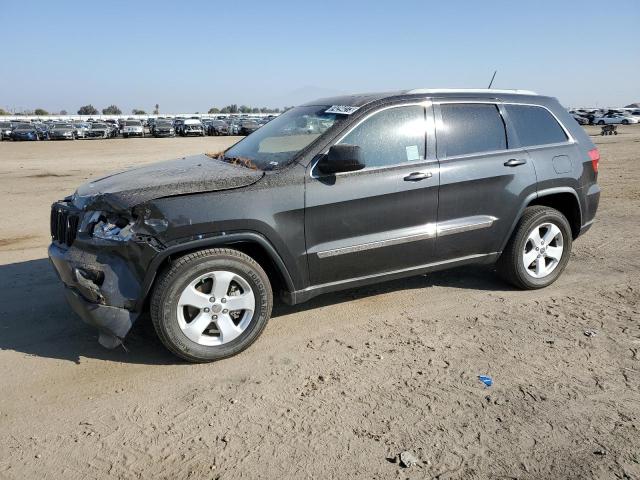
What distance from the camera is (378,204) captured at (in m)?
4.19

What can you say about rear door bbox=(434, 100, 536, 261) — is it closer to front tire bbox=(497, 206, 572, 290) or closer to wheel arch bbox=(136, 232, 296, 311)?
front tire bbox=(497, 206, 572, 290)

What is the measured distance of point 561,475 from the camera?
8.45ft

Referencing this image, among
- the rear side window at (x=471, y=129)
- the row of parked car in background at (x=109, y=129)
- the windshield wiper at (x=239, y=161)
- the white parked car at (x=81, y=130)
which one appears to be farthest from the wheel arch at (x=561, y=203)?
the white parked car at (x=81, y=130)

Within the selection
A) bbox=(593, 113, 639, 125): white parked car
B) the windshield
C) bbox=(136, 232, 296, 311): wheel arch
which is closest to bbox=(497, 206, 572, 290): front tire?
the windshield

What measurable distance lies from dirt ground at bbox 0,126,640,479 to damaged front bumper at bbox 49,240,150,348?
0.36m

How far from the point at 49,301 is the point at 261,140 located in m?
2.45

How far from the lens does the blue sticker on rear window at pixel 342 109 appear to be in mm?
4301

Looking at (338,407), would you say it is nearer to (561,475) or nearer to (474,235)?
(561,475)

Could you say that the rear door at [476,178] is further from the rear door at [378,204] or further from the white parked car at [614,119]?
the white parked car at [614,119]

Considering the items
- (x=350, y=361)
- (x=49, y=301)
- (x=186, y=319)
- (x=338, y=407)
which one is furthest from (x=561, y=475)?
(x=49, y=301)

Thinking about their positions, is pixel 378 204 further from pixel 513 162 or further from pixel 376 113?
pixel 513 162

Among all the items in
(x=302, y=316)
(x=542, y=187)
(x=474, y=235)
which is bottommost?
(x=302, y=316)

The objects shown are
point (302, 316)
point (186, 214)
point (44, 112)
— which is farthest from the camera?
point (44, 112)

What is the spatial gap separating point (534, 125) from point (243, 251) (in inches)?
122
